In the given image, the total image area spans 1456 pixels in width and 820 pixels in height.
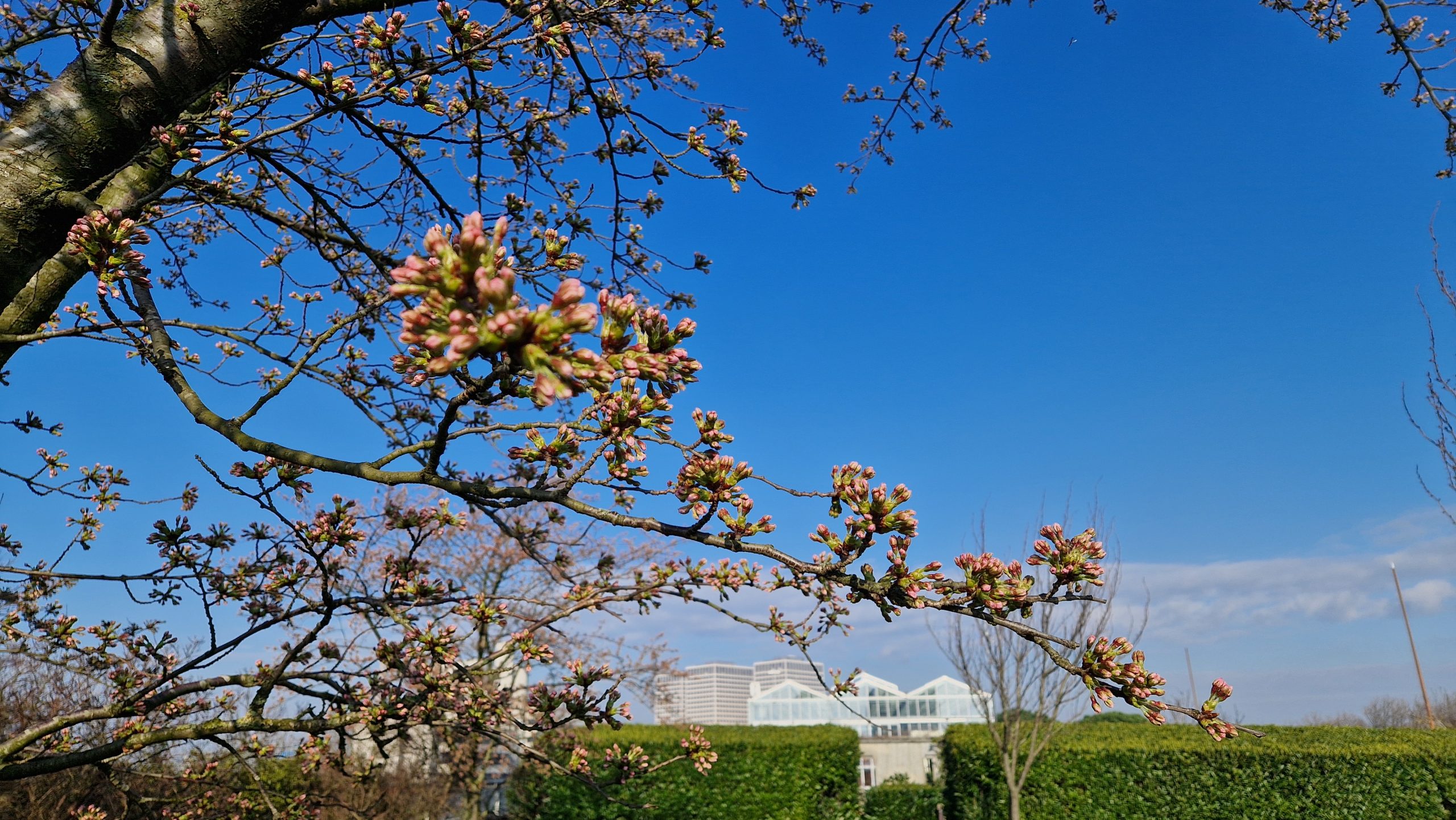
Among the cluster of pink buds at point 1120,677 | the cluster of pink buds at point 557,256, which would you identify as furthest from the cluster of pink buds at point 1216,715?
the cluster of pink buds at point 557,256

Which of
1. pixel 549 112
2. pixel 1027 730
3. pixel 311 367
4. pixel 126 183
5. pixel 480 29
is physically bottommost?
pixel 1027 730

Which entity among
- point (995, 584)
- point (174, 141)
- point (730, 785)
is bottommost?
point (730, 785)

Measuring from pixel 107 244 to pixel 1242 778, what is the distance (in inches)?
518

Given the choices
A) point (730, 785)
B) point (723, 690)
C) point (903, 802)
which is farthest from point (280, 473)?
point (723, 690)

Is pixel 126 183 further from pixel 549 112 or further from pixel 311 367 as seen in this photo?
pixel 549 112

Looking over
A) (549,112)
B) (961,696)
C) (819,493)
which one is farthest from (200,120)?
(961,696)

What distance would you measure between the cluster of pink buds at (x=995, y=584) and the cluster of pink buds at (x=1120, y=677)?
0.18 m

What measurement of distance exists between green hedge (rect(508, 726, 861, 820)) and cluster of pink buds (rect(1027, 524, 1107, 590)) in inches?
449

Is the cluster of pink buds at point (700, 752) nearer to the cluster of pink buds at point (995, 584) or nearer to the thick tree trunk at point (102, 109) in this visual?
the cluster of pink buds at point (995, 584)

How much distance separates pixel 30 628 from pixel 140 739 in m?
1.60

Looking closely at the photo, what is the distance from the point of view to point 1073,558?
1854mm

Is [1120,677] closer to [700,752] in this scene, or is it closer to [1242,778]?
[700,752]

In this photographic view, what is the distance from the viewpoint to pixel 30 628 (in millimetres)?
3828

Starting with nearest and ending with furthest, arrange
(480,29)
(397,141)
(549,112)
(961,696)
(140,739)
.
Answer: (480,29) → (140,739) → (397,141) → (549,112) → (961,696)
